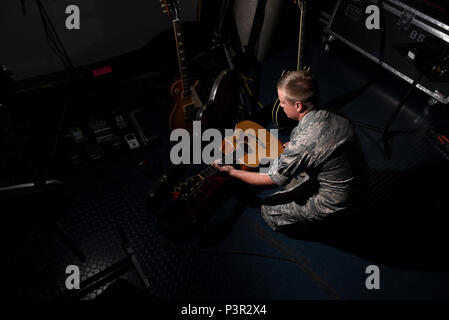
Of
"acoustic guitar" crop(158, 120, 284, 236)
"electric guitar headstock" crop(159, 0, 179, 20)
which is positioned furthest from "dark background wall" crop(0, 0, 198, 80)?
"acoustic guitar" crop(158, 120, 284, 236)

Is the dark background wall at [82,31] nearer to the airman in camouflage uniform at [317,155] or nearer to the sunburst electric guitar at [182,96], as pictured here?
the sunburst electric guitar at [182,96]

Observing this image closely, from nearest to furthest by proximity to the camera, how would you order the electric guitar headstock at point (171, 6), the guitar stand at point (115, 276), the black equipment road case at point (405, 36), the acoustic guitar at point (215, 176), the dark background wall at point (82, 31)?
the guitar stand at point (115, 276)
the electric guitar headstock at point (171, 6)
the acoustic guitar at point (215, 176)
the dark background wall at point (82, 31)
the black equipment road case at point (405, 36)

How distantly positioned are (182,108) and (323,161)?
5.23ft

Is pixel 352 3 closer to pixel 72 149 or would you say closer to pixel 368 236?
pixel 368 236

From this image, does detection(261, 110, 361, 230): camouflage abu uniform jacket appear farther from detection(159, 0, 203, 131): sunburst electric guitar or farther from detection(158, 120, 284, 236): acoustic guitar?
detection(159, 0, 203, 131): sunburst electric guitar

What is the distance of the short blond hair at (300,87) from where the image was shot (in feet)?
7.12

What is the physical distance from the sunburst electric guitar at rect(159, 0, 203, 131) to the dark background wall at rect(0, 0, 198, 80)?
96cm

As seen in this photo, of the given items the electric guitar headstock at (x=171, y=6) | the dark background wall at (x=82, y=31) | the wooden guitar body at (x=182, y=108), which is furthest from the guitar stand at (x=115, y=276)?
the dark background wall at (x=82, y=31)

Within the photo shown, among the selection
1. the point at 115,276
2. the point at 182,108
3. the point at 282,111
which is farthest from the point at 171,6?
the point at 115,276

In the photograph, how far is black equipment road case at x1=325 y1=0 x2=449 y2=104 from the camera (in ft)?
11.6

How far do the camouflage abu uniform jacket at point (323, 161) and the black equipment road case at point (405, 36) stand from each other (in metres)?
1.74

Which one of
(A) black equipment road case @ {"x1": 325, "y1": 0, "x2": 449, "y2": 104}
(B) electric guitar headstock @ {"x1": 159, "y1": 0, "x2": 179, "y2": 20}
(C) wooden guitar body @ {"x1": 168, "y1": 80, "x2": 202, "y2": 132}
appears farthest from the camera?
(A) black equipment road case @ {"x1": 325, "y1": 0, "x2": 449, "y2": 104}
